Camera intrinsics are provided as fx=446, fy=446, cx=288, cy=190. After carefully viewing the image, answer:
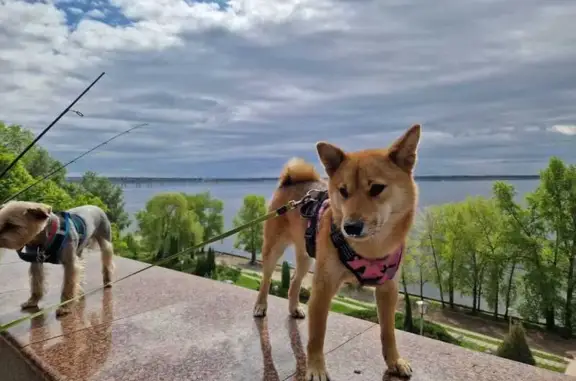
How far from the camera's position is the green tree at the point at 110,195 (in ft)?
168

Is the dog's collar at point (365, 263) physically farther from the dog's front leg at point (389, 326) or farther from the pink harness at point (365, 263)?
the dog's front leg at point (389, 326)

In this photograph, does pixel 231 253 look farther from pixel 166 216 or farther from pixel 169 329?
pixel 169 329

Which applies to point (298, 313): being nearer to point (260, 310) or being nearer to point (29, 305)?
point (260, 310)

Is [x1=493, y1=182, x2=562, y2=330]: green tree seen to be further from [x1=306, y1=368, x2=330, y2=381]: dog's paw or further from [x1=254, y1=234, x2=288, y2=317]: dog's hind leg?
[x1=306, y1=368, x2=330, y2=381]: dog's paw

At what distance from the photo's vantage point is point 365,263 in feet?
10.4

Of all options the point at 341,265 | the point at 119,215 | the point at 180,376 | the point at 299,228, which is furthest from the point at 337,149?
the point at 119,215

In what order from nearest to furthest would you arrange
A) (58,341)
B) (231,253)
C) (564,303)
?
(58,341) < (564,303) < (231,253)

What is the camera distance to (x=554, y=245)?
39.5 meters

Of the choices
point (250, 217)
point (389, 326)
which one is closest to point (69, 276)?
point (389, 326)

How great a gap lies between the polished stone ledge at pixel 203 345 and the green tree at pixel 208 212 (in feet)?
167

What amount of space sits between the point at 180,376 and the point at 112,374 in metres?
0.54

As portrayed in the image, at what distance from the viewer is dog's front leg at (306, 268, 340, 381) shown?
323 cm

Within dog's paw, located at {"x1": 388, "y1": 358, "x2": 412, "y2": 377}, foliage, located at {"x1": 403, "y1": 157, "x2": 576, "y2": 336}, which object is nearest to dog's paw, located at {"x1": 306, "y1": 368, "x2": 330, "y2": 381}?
dog's paw, located at {"x1": 388, "y1": 358, "x2": 412, "y2": 377}

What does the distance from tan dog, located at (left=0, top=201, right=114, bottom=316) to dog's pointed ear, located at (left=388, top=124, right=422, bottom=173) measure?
3.56 meters
